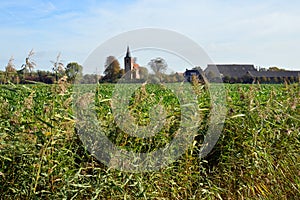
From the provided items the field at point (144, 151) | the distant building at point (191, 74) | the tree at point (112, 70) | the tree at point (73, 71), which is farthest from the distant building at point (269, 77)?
the tree at point (73, 71)

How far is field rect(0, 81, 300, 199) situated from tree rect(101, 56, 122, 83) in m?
0.31

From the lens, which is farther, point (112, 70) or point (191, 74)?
point (191, 74)

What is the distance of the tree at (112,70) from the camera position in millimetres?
3301

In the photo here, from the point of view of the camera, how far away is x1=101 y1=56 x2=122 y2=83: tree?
3.30m

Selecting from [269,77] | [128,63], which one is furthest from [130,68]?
[269,77]

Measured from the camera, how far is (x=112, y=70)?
343 centimetres

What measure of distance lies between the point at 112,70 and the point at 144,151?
2.91ft

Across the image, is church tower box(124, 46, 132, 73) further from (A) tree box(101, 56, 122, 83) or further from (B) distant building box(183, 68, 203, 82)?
(B) distant building box(183, 68, 203, 82)

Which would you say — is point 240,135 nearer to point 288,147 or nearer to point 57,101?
point 288,147

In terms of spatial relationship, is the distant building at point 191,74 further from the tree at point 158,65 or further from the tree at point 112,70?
the tree at point 112,70

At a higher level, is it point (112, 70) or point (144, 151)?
point (112, 70)

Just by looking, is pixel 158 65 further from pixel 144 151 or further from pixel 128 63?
pixel 144 151

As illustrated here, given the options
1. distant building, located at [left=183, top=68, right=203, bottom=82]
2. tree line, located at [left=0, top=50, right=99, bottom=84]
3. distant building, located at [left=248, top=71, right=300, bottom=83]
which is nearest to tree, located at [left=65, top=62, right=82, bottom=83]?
tree line, located at [left=0, top=50, right=99, bottom=84]

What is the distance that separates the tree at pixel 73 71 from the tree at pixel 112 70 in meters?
0.28
